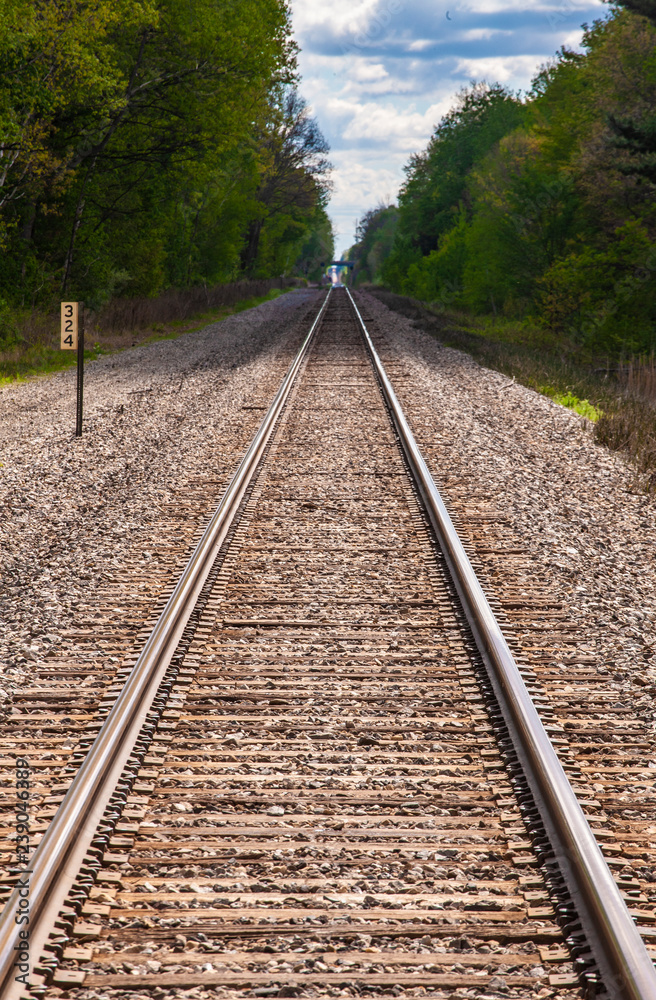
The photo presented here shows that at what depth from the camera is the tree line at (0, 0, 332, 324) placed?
16.9 metres

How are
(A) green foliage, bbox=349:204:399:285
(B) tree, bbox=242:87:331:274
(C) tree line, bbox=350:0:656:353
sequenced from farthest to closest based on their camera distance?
(A) green foliage, bbox=349:204:399:285
(B) tree, bbox=242:87:331:274
(C) tree line, bbox=350:0:656:353

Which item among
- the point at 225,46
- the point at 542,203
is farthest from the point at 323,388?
the point at 542,203

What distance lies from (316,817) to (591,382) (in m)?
15.4

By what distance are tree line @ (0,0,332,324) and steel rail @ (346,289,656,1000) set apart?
1601 centimetres

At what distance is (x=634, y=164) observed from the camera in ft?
61.7

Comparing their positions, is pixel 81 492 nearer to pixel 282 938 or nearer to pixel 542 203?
pixel 282 938

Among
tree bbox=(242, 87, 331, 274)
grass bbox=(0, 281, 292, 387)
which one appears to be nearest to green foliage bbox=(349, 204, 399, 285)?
tree bbox=(242, 87, 331, 274)

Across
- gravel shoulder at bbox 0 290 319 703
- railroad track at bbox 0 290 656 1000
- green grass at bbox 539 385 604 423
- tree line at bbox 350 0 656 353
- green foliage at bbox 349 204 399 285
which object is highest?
green foliage at bbox 349 204 399 285

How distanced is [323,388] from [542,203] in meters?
21.7

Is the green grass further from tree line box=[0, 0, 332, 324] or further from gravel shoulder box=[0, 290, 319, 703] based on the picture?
tree line box=[0, 0, 332, 324]

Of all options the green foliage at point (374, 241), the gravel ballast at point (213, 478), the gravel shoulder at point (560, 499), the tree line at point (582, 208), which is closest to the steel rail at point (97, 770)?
the gravel ballast at point (213, 478)

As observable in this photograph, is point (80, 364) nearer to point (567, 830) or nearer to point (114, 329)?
point (567, 830)

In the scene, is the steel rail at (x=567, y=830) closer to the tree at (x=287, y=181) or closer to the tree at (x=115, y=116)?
the tree at (x=115, y=116)

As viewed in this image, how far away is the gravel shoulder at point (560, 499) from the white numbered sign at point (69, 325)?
4.81m
